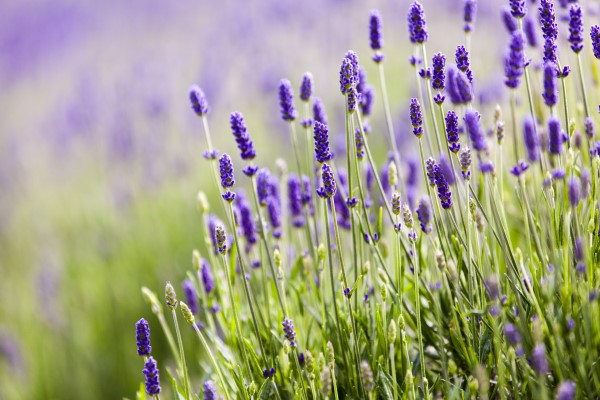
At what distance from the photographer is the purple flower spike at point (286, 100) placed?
7.16 ft

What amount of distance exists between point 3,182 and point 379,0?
7.08 meters

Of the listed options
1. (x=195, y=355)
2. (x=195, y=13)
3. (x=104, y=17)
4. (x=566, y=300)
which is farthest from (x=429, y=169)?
(x=104, y=17)

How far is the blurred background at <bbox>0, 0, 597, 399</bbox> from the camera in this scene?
14.2ft

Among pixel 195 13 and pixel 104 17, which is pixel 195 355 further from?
pixel 104 17

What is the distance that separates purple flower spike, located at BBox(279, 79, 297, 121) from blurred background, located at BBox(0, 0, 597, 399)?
2.33 meters

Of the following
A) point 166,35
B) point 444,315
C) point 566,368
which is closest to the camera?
point 566,368

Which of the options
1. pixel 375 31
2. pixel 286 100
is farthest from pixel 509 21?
pixel 286 100

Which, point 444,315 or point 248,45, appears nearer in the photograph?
point 444,315

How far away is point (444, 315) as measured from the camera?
214 cm

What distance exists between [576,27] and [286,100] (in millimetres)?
941

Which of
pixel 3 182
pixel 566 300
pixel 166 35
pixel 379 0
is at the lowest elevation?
pixel 566 300

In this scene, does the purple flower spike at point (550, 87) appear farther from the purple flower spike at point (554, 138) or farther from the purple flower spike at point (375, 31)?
the purple flower spike at point (375, 31)

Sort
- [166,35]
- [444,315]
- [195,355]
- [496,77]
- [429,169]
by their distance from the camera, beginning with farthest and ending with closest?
[166,35]
[496,77]
[195,355]
[444,315]
[429,169]

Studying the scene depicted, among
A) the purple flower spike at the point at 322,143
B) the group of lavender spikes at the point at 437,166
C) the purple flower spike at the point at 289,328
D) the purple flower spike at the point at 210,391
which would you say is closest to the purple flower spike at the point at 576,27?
the group of lavender spikes at the point at 437,166
